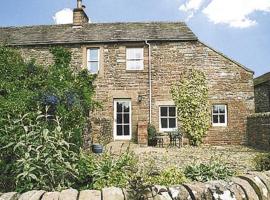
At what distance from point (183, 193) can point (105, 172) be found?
1.57 m

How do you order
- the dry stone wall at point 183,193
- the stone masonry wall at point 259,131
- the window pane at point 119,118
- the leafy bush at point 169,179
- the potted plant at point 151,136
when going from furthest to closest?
the window pane at point 119,118, the potted plant at point 151,136, the stone masonry wall at point 259,131, the leafy bush at point 169,179, the dry stone wall at point 183,193

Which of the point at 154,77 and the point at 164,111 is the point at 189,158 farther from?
the point at 154,77

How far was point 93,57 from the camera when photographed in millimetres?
21500

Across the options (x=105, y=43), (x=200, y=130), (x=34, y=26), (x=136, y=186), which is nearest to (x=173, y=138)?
(x=200, y=130)

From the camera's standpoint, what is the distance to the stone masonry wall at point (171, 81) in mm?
20469

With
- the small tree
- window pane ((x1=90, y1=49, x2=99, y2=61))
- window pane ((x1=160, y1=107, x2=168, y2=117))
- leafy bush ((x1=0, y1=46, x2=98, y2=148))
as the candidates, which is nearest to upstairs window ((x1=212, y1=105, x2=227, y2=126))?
the small tree

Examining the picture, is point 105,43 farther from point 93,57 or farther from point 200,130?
point 200,130

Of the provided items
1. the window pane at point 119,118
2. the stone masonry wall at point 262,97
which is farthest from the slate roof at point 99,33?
the stone masonry wall at point 262,97

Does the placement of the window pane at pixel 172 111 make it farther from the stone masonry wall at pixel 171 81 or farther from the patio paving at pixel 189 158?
the patio paving at pixel 189 158

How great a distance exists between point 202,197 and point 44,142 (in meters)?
2.42

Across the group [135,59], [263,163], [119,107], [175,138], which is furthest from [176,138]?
[263,163]

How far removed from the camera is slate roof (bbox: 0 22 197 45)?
21.3 m

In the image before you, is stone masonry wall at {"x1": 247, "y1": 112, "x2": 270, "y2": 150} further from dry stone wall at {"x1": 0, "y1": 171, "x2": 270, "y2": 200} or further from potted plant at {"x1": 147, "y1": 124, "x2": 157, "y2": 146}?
dry stone wall at {"x1": 0, "y1": 171, "x2": 270, "y2": 200}

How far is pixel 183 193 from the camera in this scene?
370 cm
